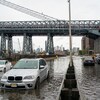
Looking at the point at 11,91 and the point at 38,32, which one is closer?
the point at 11,91

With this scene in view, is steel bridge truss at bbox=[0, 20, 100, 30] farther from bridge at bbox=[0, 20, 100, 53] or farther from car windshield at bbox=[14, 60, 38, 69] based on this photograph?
car windshield at bbox=[14, 60, 38, 69]

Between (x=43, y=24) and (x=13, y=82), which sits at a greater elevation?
(x=43, y=24)

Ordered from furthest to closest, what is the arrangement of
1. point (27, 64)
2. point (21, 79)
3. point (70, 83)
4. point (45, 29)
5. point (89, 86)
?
point (45, 29), point (27, 64), point (89, 86), point (21, 79), point (70, 83)

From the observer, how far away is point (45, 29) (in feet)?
320

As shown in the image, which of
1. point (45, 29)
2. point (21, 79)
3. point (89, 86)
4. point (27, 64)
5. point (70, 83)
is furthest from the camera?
point (45, 29)

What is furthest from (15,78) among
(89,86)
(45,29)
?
(45,29)

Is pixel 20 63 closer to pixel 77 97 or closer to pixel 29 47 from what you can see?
pixel 77 97

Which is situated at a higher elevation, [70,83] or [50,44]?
[50,44]

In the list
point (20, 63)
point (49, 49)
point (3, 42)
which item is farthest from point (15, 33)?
point (20, 63)

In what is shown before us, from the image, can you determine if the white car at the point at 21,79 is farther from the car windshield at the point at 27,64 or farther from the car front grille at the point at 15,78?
the car windshield at the point at 27,64

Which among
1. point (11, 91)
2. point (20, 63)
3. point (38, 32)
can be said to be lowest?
point (11, 91)

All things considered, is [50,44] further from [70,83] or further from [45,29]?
[70,83]

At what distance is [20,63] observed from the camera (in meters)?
16.9

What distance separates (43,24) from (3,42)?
1616 centimetres
